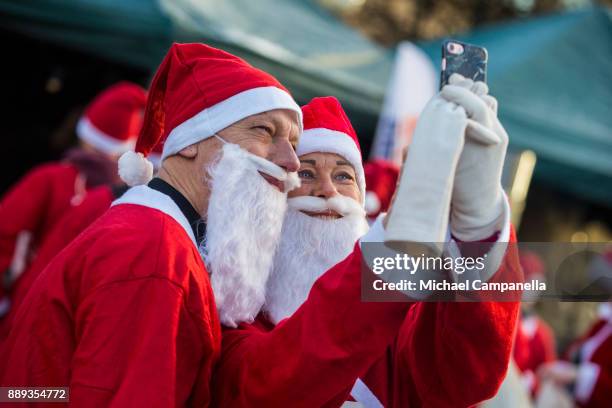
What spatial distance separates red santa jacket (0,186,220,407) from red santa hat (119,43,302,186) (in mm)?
334

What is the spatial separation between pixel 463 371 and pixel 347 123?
1.28 meters

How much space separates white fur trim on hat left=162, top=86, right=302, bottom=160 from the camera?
91.6 inches

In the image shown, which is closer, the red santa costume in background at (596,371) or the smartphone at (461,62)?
the smartphone at (461,62)

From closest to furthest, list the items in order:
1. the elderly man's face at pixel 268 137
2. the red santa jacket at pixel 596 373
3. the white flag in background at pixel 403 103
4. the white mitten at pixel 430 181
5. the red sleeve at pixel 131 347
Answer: the white mitten at pixel 430 181 → the red sleeve at pixel 131 347 → the elderly man's face at pixel 268 137 → the red santa jacket at pixel 596 373 → the white flag in background at pixel 403 103

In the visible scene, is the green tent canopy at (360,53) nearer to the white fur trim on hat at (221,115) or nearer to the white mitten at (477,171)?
the white fur trim on hat at (221,115)

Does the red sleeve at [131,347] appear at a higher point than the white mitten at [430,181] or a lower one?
lower

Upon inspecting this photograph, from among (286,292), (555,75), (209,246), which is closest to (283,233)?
(286,292)

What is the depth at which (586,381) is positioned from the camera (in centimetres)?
559

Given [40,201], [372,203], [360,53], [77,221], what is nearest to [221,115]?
[77,221]

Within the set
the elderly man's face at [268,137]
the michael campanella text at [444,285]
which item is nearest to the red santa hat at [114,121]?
the elderly man's face at [268,137]

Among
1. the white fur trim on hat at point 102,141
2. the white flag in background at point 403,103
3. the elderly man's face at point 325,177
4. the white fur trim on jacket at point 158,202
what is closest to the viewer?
the white fur trim on jacket at point 158,202

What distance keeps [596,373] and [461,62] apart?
4.55 meters

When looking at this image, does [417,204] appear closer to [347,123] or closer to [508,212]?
[508,212]

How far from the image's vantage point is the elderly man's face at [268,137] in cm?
231
